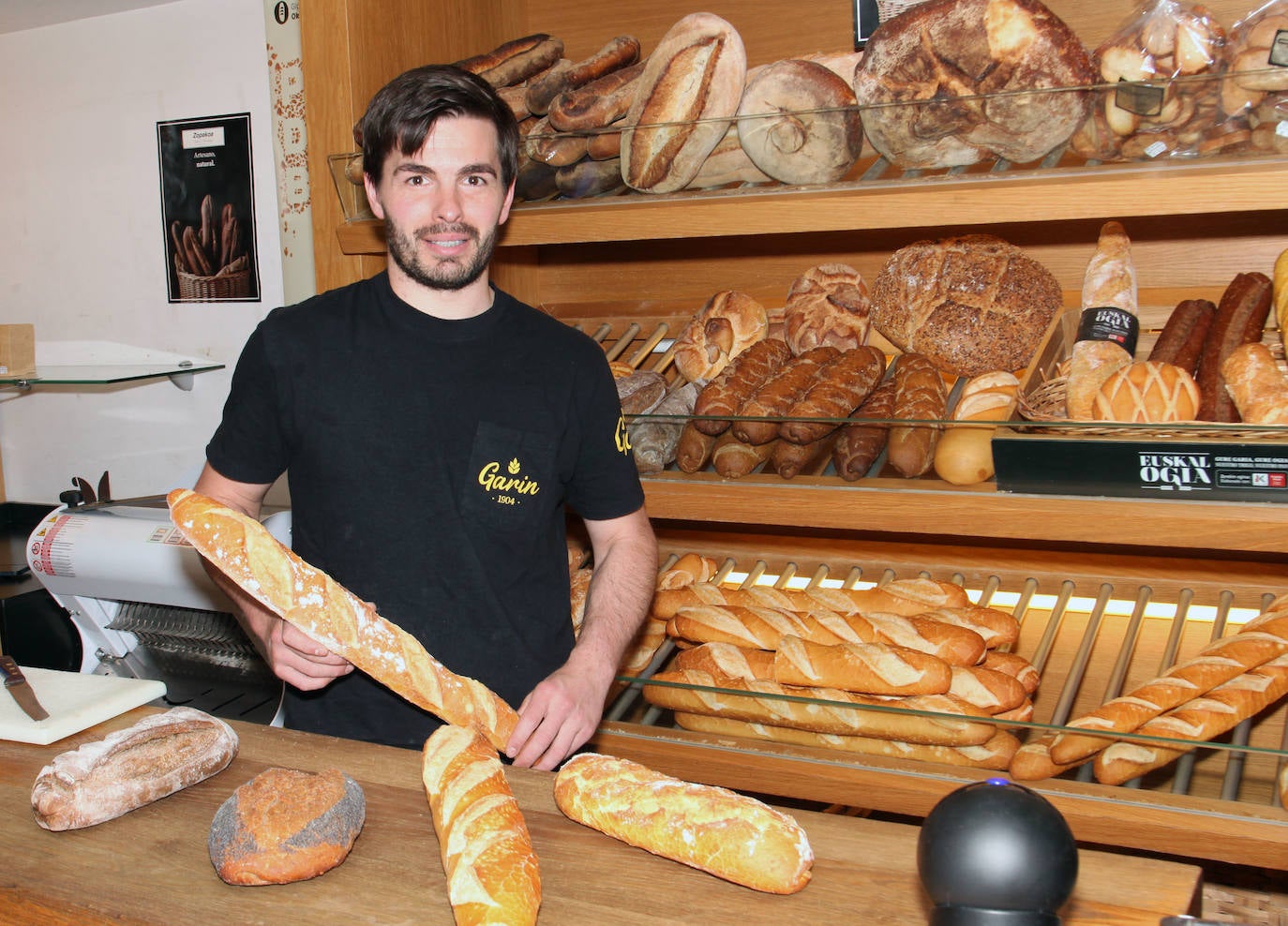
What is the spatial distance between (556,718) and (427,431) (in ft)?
1.64

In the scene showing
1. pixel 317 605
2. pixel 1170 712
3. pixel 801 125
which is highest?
pixel 801 125

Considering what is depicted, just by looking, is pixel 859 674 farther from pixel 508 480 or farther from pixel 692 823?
pixel 692 823

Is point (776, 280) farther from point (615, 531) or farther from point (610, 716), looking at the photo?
point (610, 716)

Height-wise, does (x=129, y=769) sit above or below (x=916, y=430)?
below

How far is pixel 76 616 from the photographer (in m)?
2.35

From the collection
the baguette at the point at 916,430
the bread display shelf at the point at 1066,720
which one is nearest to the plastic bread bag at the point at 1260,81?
the baguette at the point at 916,430

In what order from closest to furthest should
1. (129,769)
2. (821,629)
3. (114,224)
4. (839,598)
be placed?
1. (129,769)
2. (821,629)
3. (839,598)
4. (114,224)

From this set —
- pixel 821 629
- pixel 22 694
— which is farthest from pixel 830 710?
pixel 22 694

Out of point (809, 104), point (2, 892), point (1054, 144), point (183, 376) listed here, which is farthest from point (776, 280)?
point (2, 892)

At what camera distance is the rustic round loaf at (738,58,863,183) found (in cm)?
182

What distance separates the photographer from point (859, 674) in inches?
72.5

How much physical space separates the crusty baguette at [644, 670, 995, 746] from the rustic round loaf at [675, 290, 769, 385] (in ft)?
2.20

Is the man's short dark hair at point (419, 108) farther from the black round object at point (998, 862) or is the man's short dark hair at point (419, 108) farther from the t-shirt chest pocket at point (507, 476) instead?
the black round object at point (998, 862)

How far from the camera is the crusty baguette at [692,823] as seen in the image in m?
1.04
